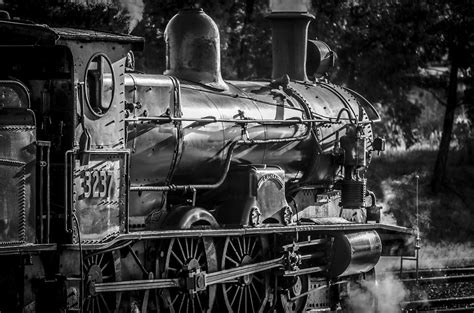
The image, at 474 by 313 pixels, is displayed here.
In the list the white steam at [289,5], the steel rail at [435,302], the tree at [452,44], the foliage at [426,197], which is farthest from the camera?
the tree at [452,44]

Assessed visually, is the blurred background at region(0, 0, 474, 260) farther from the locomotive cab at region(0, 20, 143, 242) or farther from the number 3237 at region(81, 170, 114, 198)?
the number 3237 at region(81, 170, 114, 198)

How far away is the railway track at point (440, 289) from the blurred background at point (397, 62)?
12.3 ft

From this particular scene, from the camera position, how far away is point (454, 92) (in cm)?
2703

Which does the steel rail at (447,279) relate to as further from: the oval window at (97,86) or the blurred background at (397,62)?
the oval window at (97,86)

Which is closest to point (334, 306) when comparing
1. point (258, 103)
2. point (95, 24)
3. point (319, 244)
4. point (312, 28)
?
point (319, 244)

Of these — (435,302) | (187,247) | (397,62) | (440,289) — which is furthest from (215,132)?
(397,62)

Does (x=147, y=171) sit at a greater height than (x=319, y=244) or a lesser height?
greater

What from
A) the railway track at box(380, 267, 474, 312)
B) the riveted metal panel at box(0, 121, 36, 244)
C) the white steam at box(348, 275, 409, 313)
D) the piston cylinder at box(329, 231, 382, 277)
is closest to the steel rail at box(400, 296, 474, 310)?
the railway track at box(380, 267, 474, 312)

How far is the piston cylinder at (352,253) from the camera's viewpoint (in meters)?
14.5

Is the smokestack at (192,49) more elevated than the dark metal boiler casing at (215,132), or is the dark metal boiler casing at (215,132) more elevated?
the smokestack at (192,49)

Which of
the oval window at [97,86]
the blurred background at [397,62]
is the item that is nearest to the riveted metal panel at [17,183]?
the oval window at [97,86]

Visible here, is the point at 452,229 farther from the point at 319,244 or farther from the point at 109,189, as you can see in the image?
the point at 109,189

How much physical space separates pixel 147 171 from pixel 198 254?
1152 millimetres

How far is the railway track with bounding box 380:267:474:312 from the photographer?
15617 millimetres
